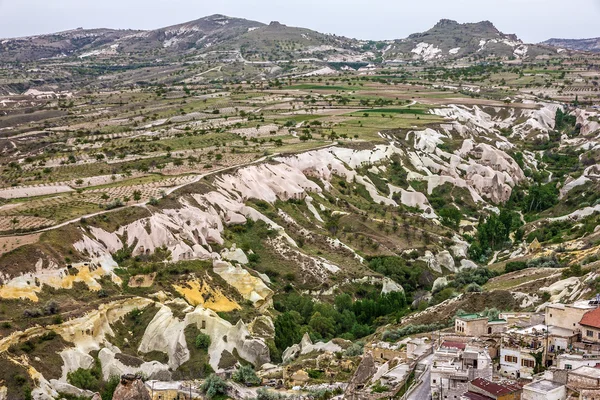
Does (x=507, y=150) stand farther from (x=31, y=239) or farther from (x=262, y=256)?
(x=31, y=239)

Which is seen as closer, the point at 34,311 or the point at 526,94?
the point at 34,311

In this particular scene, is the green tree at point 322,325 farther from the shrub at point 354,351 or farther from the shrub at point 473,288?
the shrub at point 473,288

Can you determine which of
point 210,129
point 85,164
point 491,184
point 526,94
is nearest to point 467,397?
point 85,164

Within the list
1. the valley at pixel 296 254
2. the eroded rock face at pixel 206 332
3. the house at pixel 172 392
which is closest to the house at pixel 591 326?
the valley at pixel 296 254

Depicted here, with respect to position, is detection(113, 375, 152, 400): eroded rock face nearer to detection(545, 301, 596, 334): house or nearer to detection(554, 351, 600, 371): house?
detection(554, 351, 600, 371): house

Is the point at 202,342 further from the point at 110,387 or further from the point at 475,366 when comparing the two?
the point at 475,366

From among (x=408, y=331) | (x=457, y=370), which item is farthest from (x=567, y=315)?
(x=408, y=331)

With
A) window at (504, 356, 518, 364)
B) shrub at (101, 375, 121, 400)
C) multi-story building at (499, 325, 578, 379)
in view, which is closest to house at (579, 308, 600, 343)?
multi-story building at (499, 325, 578, 379)
